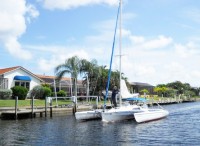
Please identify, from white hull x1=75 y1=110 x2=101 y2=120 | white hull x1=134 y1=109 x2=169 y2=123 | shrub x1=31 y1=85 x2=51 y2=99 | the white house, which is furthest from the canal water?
the white house

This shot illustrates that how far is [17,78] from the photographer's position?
54969 millimetres

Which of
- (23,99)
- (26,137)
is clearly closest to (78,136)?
(26,137)

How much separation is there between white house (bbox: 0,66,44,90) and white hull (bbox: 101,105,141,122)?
87.2 ft

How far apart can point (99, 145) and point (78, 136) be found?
398cm

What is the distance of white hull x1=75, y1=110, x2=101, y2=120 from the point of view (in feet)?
110

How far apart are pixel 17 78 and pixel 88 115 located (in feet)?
80.1

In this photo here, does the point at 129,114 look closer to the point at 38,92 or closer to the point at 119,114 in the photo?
the point at 119,114

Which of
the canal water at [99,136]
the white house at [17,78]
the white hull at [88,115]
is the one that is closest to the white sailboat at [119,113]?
the white hull at [88,115]

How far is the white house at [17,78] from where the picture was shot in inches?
2130

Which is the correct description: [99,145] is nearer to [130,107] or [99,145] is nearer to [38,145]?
[38,145]

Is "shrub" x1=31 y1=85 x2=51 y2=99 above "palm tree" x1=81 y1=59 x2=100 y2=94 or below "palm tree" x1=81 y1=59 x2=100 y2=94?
below

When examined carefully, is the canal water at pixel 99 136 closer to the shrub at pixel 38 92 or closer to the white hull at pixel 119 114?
the white hull at pixel 119 114

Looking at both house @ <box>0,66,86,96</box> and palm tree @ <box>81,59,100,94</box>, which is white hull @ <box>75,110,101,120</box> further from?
palm tree @ <box>81,59,100,94</box>

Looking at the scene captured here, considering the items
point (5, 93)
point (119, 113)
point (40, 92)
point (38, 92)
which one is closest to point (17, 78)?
point (38, 92)
